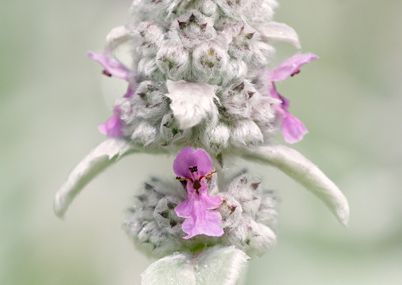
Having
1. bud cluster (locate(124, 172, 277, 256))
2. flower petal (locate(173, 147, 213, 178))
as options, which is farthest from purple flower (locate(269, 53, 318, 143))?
flower petal (locate(173, 147, 213, 178))

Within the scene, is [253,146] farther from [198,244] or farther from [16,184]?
[16,184]

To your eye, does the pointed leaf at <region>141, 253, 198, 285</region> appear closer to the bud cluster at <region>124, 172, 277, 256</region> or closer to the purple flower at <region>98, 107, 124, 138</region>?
the bud cluster at <region>124, 172, 277, 256</region>

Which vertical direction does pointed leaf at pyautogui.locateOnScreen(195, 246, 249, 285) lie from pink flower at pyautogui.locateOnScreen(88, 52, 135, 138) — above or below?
below

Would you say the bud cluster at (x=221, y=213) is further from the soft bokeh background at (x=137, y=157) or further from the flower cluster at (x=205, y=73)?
the soft bokeh background at (x=137, y=157)

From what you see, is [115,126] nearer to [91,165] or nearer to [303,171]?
[91,165]

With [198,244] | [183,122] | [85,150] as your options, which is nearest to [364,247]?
[85,150]

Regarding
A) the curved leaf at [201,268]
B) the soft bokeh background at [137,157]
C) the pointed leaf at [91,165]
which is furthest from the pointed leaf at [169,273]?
the soft bokeh background at [137,157]

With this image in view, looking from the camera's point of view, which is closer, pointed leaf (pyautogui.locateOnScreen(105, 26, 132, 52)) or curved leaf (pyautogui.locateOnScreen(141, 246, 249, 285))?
curved leaf (pyautogui.locateOnScreen(141, 246, 249, 285))
